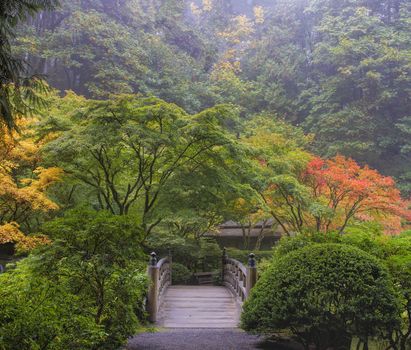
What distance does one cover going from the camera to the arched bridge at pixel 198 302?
8.96 metres

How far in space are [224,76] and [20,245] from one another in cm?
2183

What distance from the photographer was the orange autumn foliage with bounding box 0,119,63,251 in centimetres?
906

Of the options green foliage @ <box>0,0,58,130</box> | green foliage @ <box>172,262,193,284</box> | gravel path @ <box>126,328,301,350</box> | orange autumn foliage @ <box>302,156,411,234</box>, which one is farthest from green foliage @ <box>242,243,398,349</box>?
green foliage @ <box>172,262,193,284</box>

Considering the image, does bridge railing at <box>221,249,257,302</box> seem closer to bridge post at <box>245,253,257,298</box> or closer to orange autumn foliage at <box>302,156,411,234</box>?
bridge post at <box>245,253,257,298</box>

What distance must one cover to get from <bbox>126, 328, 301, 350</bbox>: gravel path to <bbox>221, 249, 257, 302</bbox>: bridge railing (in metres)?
1.48

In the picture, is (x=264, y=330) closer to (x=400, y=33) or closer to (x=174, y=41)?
(x=400, y=33)

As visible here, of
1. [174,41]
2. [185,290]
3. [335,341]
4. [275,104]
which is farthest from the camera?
[174,41]

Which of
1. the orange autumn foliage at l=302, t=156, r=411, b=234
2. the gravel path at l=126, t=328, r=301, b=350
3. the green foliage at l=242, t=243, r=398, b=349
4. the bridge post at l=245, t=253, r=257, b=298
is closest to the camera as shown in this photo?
the green foliage at l=242, t=243, r=398, b=349

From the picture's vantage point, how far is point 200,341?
7.13 metres

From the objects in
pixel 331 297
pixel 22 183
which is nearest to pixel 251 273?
pixel 331 297

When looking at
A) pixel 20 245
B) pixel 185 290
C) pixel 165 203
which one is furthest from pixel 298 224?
pixel 20 245

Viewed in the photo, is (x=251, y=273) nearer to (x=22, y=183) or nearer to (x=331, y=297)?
(x=331, y=297)

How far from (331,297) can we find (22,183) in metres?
7.86

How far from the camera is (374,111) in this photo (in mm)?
24750
